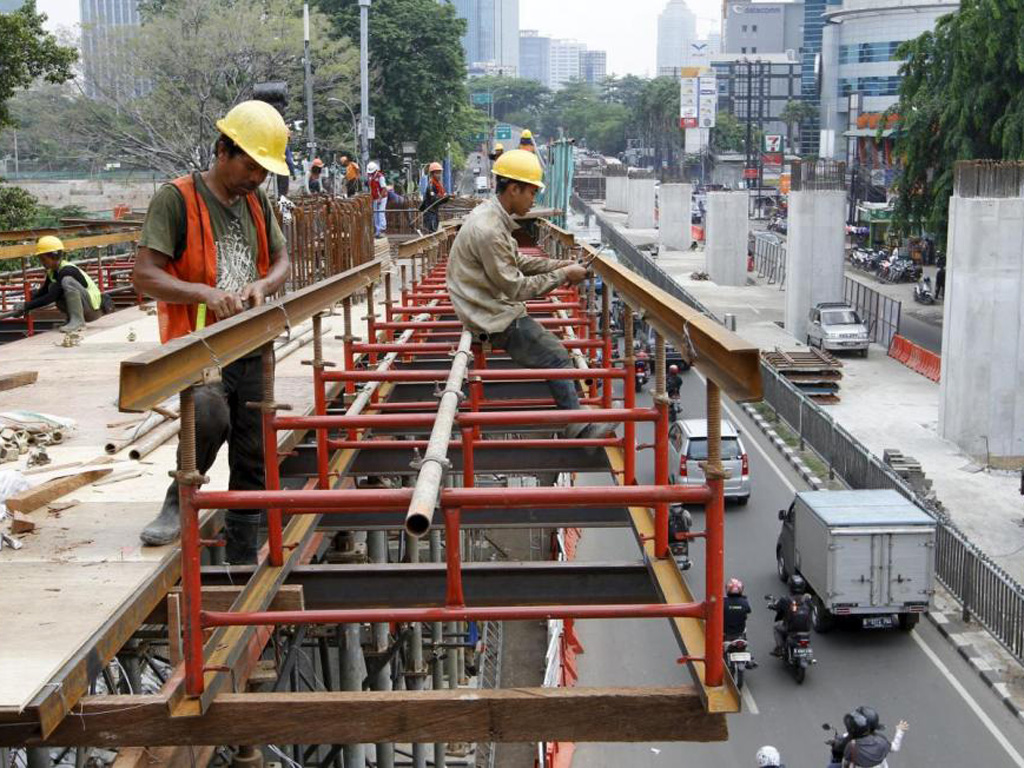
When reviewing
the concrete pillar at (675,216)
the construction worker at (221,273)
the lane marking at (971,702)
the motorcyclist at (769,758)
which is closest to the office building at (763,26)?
the concrete pillar at (675,216)

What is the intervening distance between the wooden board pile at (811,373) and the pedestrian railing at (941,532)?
1885mm

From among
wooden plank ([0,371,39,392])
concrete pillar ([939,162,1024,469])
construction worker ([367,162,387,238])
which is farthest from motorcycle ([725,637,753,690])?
concrete pillar ([939,162,1024,469])

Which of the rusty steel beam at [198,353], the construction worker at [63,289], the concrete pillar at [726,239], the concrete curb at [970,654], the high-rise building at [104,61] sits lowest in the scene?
the concrete curb at [970,654]

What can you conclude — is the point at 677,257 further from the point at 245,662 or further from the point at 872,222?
the point at 245,662

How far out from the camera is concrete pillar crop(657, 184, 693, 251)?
2817 inches

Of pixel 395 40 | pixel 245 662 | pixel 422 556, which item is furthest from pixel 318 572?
pixel 395 40

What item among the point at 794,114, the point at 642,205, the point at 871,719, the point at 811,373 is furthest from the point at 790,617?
the point at 794,114

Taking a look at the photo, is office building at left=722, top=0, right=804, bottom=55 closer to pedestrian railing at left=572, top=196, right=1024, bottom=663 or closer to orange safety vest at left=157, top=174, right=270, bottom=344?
pedestrian railing at left=572, top=196, right=1024, bottom=663

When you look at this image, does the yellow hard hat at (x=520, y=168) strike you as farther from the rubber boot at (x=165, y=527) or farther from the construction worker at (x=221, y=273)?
the rubber boot at (x=165, y=527)

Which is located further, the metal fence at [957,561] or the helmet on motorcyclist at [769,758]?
the metal fence at [957,561]

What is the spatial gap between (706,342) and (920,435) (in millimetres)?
27145

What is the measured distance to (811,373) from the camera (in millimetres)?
34156

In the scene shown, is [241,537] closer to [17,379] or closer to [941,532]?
[17,379]

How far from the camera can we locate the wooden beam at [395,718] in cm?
366
